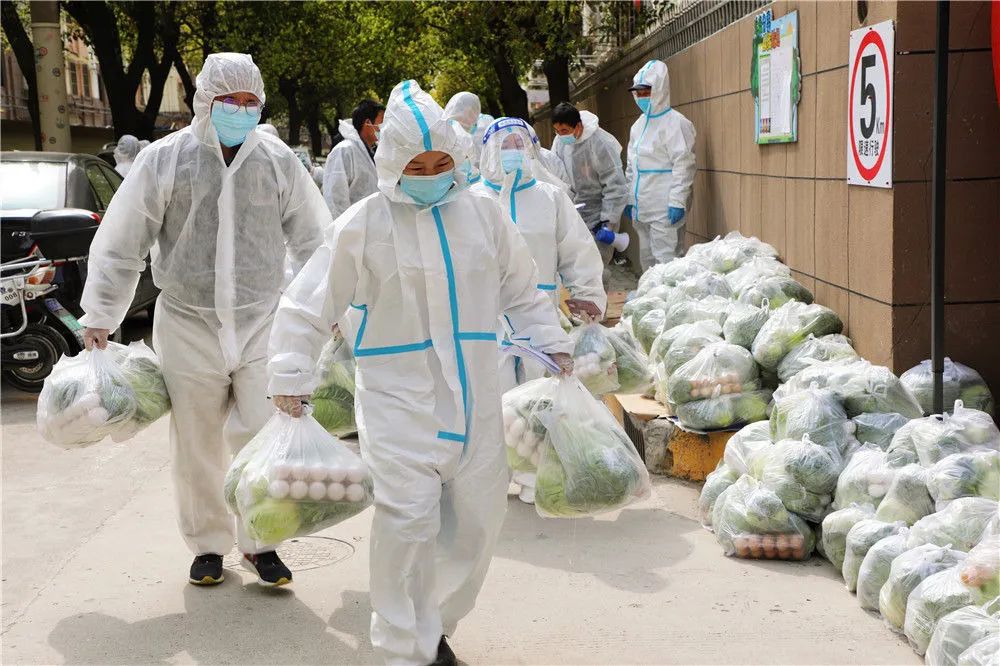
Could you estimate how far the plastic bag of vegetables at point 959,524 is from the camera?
3900mm

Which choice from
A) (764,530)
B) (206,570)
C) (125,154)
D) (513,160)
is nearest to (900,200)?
(764,530)

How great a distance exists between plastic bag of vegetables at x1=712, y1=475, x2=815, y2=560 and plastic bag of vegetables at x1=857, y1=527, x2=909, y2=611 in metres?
0.53

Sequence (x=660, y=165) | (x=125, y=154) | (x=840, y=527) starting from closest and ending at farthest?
(x=840, y=527)
(x=660, y=165)
(x=125, y=154)

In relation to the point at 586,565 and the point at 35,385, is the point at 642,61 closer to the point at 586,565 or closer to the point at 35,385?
the point at 35,385

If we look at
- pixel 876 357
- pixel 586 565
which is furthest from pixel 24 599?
pixel 876 357

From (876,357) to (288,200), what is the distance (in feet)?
9.72

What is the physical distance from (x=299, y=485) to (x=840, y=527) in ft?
7.27

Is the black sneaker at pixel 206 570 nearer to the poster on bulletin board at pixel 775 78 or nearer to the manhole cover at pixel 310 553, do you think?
the manhole cover at pixel 310 553

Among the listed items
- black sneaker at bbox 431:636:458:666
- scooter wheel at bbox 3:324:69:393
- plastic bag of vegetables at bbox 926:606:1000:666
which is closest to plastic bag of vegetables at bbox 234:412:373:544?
black sneaker at bbox 431:636:458:666

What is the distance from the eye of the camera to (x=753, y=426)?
542cm

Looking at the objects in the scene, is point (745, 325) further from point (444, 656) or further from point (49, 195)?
point (49, 195)

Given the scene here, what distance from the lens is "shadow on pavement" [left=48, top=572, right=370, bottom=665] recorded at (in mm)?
4008

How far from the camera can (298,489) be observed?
3.54m

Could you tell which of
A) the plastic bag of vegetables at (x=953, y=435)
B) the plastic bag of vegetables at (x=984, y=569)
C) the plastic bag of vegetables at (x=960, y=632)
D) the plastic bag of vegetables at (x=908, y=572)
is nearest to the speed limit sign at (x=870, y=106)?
the plastic bag of vegetables at (x=953, y=435)
